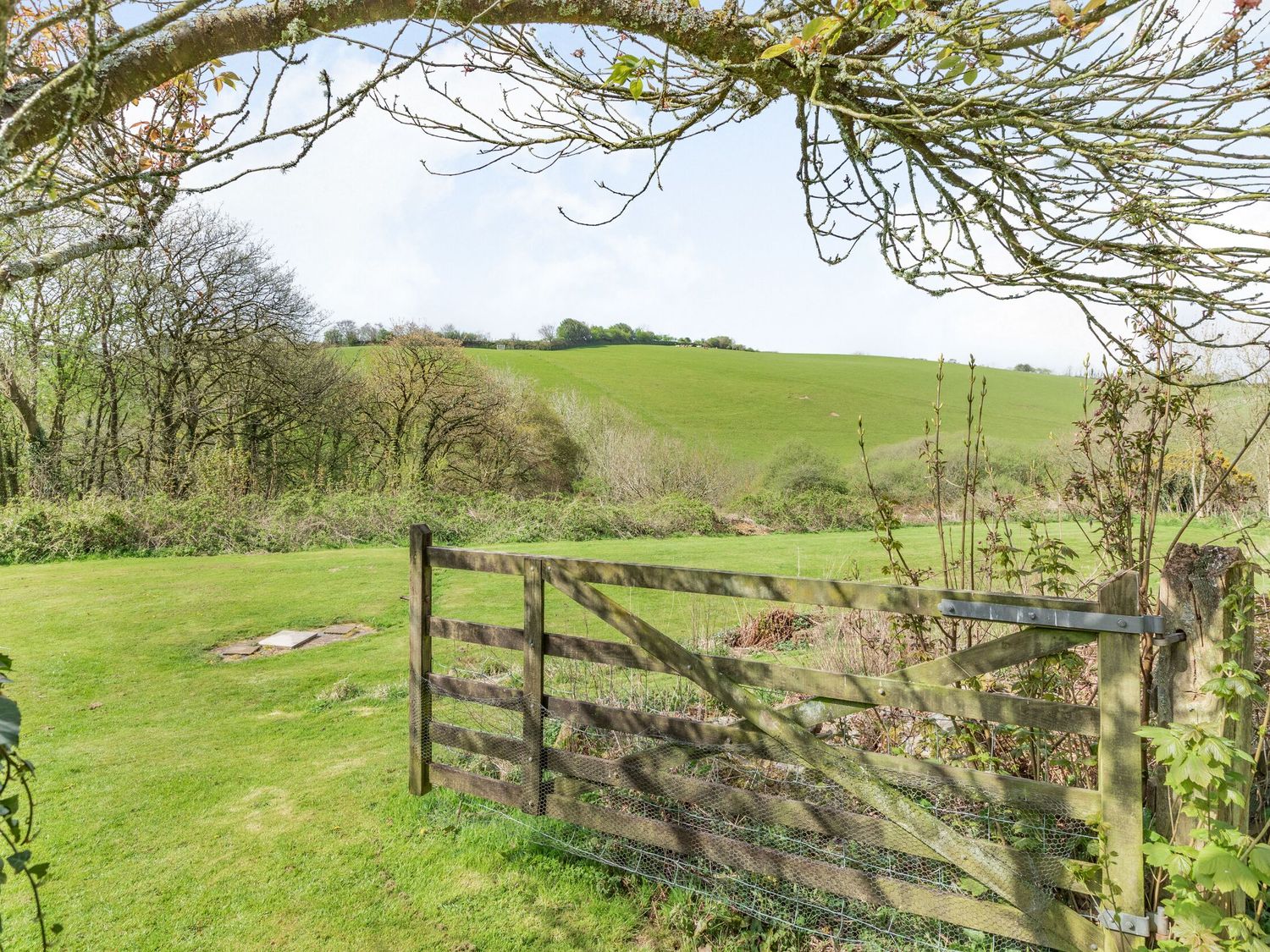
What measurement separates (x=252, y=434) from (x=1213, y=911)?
19.2m

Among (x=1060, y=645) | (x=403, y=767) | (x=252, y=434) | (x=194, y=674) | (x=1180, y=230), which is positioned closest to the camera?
(x=1060, y=645)

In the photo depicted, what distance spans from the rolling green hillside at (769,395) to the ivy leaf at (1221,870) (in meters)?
29.9

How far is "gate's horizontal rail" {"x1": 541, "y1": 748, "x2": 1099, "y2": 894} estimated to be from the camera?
9.25 ft

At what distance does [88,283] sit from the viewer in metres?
14.9

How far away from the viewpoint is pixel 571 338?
179 ft

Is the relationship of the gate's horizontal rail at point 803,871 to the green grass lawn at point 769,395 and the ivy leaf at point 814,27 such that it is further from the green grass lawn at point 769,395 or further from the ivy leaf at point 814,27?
the green grass lawn at point 769,395

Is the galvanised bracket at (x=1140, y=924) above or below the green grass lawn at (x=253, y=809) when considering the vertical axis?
above

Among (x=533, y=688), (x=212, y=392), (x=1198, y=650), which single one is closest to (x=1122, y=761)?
(x=1198, y=650)

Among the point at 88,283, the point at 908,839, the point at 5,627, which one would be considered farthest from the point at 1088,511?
the point at 88,283

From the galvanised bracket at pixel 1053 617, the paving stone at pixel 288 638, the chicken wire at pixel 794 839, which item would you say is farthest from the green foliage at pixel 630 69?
the paving stone at pixel 288 638

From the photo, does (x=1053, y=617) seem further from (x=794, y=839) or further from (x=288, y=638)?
(x=288, y=638)

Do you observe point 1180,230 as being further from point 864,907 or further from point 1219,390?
point 1219,390

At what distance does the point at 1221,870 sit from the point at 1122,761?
441 mm

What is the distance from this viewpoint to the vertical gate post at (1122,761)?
2658mm
